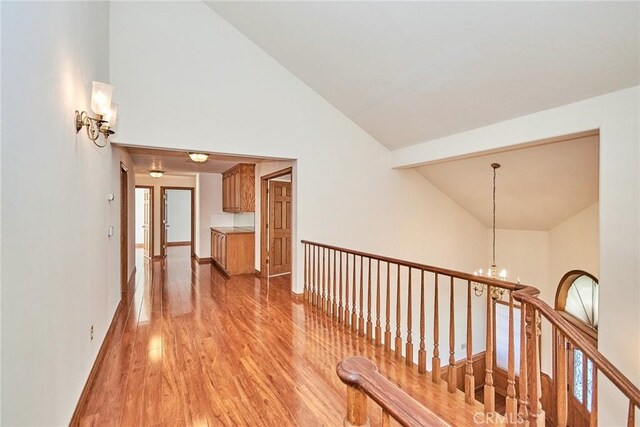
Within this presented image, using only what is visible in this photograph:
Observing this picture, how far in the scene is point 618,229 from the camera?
2559mm

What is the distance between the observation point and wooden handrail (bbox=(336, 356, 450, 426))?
2.25ft

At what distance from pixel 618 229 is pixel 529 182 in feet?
6.38

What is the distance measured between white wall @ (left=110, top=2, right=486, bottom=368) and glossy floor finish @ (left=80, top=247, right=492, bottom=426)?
1.29 metres

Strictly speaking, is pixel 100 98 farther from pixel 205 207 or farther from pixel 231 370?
pixel 205 207

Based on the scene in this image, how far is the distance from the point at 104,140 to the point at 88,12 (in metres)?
1.09

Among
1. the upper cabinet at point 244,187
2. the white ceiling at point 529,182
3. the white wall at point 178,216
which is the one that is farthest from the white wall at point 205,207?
the white ceiling at point 529,182

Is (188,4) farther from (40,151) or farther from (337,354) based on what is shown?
(337,354)

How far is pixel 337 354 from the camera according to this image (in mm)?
2805

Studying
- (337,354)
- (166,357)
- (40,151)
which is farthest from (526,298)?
(166,357)

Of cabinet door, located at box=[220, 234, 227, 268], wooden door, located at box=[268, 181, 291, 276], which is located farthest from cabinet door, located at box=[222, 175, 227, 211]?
wooden door, located at box=[268, 181, 291, 276]

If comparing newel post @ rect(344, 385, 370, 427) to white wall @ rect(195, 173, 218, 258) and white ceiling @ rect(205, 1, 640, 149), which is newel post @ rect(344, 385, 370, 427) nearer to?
white ceiling @ rect(205, 1, 640, 149)

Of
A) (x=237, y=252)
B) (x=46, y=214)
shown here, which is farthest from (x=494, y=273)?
(x=46, y=214)

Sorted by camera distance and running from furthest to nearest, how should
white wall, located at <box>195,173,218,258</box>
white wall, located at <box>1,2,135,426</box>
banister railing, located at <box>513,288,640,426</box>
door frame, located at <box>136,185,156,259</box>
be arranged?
door frame, located at <box>136,185,156,259</box> < white wall, located at <box>195,173,218,258</box> < banister railing, located at <box>513,288,640,426</box> < white wall, located at <box>1,2,135,426</box>

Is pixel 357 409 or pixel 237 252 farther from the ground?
pixel 357 409
